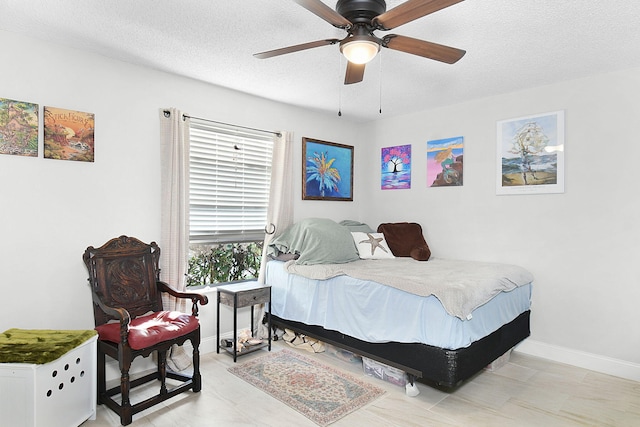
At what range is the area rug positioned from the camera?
2.52 m

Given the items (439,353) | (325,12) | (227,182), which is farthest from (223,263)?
(325,12)

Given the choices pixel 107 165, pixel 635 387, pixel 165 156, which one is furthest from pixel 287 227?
pixel 635 387

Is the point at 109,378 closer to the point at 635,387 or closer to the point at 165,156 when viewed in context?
the point at 165,156

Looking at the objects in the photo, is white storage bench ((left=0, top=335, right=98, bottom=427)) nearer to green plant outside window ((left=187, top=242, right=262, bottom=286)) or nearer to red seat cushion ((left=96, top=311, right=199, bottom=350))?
red seat cushion ((left=96, top=311, right=199, bottom=350))

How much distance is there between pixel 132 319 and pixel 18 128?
1516 mm

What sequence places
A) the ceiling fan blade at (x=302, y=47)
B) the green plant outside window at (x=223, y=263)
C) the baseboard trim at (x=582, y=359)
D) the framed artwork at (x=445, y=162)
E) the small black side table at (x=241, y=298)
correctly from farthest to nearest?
the framed artwork at (x=445, y=162)
the green plant outside window at (x=223, y=263)
the small black side table at (x=241, y=298)
the baseboard trim at (x=582, y=359)
the ceiling fan blade at (x=302, y=47)

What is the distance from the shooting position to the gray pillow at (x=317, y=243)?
3.55 meters

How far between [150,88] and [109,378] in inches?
92.3

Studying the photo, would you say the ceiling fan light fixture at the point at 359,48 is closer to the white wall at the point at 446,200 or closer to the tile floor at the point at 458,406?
the white wall at the point at 446,200

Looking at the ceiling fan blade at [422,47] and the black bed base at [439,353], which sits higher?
the ceiling fan blade at [422,47]

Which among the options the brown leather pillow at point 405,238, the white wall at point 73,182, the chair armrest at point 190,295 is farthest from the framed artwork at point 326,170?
the chair armrest at point 190,295

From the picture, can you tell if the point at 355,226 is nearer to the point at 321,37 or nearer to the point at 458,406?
the point at 458,406

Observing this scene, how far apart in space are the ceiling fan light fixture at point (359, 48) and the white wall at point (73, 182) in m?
1.98

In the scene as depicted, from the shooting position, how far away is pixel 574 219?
3.30 meters
